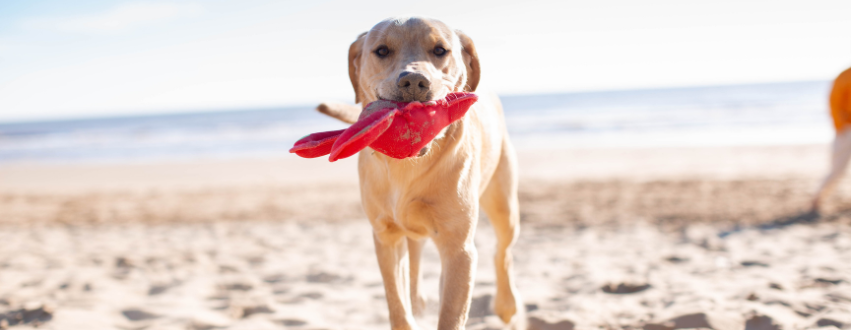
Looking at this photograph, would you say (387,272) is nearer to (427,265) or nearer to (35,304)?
(427,265)

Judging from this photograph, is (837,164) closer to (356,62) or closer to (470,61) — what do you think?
(470,61)

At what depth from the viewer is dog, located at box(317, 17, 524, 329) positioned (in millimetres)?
2070

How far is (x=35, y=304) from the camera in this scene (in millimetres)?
3225

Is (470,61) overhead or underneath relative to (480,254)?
overhead

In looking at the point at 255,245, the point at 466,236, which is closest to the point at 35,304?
the point at 255,245

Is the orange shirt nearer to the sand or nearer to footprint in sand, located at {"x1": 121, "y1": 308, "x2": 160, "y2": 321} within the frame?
the sand

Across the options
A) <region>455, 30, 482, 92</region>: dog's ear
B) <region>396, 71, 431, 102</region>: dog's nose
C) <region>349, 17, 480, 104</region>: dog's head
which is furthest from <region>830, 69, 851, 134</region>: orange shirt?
<region>396, 71, 431, 102</region>: dog's nose

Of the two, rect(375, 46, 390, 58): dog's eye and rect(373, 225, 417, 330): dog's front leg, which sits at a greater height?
rect(375, 46, 390, 58): dog's eye

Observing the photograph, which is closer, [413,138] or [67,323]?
[413,138]

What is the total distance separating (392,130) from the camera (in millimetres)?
1754

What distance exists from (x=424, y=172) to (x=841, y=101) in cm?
510

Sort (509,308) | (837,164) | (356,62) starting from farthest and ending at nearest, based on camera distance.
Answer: (837,164), (509,308), (356,62)

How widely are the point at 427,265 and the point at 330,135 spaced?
8.67ft

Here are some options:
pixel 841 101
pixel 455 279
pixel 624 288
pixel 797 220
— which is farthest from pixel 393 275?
pixel 841 101
